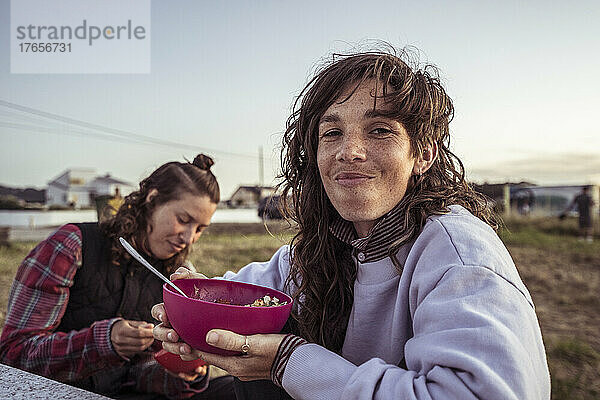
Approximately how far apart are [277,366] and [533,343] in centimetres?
40

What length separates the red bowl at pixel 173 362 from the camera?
140cm

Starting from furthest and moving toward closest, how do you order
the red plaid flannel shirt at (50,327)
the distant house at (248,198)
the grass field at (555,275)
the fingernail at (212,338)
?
the distant house at (248,198) → the grass field at (555,275) → the red plaid flannel shirt at (50,327) → the fingernail at (212,338)

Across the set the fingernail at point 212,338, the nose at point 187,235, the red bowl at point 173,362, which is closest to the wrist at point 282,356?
the fingernail at point 212,338

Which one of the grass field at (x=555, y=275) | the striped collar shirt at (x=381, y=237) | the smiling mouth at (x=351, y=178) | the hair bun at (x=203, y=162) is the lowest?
the grass field at (x=555, y=275)

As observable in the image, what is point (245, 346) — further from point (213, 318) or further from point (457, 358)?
point (457, 358)

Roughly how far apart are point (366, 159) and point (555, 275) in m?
5.70

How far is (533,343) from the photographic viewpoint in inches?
31.7

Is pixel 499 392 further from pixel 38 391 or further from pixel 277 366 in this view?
pixel 38 391

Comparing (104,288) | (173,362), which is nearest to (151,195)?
(104,288)

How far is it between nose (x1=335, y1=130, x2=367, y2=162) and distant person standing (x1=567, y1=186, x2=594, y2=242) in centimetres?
776

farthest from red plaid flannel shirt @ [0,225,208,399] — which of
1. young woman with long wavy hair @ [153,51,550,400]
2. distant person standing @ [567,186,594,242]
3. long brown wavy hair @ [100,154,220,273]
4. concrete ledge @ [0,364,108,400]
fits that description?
distant person standing @ [567,186,594,242]

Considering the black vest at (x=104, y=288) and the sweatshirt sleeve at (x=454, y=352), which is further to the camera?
the black vest at (x=104, y=288)

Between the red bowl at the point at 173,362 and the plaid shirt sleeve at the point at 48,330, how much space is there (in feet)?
0.69

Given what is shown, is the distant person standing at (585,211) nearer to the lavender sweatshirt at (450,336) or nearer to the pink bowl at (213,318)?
the lavender sweatshirt at (450,336)
